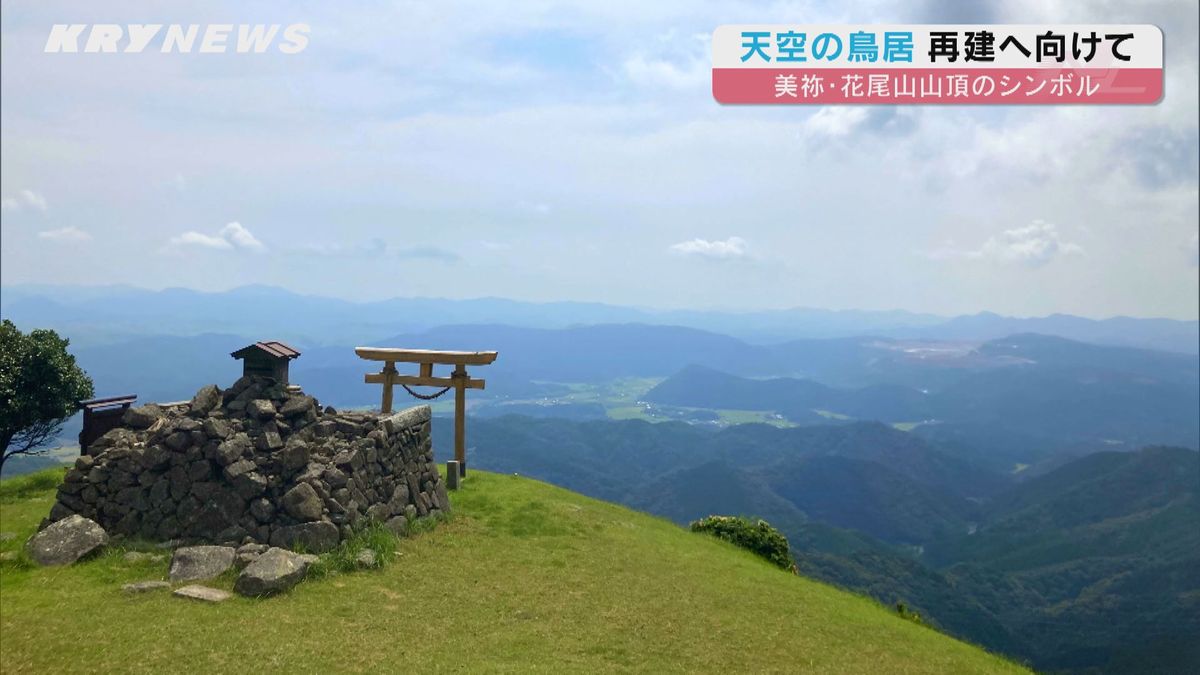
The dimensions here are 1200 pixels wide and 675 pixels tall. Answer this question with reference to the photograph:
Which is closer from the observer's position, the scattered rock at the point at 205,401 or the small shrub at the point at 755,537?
the scattered rock at the point at 205,401

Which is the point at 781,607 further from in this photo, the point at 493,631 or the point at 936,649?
the point at 493,631

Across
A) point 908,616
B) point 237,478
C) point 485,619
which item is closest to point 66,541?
point 237,478

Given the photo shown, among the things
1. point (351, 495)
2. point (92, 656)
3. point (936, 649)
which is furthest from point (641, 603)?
point (92, 656)

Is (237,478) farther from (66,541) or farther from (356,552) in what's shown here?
(66,541)

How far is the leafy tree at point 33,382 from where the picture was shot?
28.5m

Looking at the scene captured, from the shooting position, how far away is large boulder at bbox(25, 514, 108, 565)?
699 inches

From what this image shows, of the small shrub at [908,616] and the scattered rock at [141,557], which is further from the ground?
the scattered rock at [141,557]

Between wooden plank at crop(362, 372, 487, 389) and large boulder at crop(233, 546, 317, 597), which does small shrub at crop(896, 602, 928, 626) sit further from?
large boulder at crop(233, 546, 317, 597)

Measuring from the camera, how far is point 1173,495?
198875 mm

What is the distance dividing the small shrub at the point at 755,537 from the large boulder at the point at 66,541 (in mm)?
20575

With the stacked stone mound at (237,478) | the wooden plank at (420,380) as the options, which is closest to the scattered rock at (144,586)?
the stacked stone mound at (237,478)

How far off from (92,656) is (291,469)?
694cm

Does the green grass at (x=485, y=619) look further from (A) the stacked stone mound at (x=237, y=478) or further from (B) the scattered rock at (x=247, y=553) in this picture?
(A) the stacked stone mound at (x=237, y=478)

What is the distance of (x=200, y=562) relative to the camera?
56.8 ft
